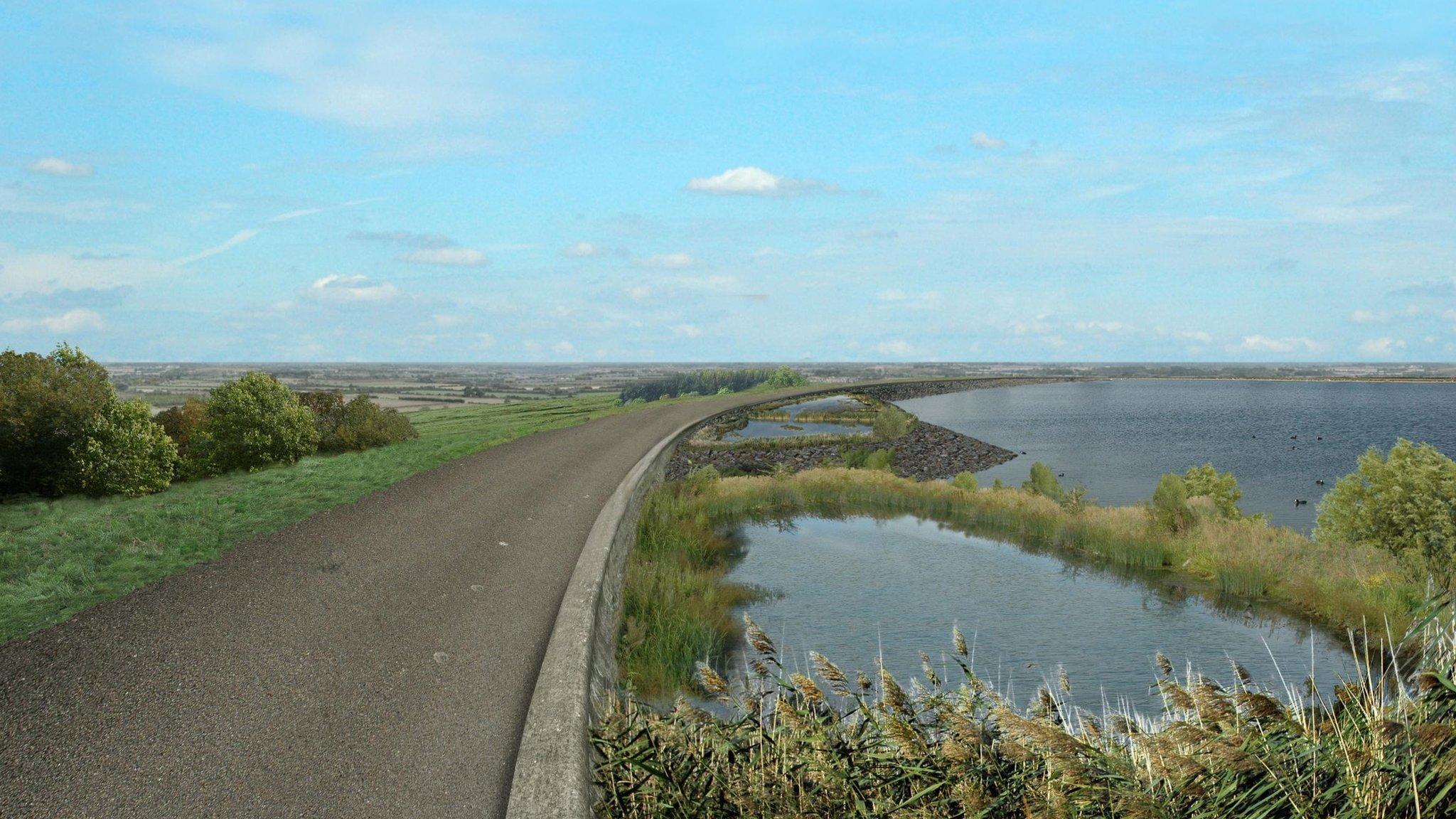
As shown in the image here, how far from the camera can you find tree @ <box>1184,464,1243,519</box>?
79.1 feet

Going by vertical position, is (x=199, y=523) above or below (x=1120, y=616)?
above

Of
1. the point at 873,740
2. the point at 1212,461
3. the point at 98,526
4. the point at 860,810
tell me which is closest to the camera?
the point at 860,810

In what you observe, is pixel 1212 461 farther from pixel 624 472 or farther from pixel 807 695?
pixel 807 695

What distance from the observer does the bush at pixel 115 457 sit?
12586mm

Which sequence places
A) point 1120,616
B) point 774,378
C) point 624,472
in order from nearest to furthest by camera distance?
point 1120,616 → point 624,472 → point 774,378

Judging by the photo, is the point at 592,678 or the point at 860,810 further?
the point at 592,678

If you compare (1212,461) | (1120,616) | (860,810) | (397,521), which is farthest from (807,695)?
(1212,461)

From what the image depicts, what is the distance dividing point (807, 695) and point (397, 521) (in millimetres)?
7652

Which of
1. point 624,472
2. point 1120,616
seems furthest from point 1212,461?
point 624,472

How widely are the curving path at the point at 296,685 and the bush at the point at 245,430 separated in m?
7.56

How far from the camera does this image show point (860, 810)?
4129 millimetres

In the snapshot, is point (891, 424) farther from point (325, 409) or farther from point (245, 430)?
point (245, 430)

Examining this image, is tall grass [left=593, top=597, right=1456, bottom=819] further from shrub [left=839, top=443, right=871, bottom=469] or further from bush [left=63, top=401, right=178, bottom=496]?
shrub [left=839, top=443, right=871, bottom=469]

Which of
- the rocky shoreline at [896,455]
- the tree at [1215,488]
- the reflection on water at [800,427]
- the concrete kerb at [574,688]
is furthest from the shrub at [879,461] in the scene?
the concrete kerb at [574,688]
